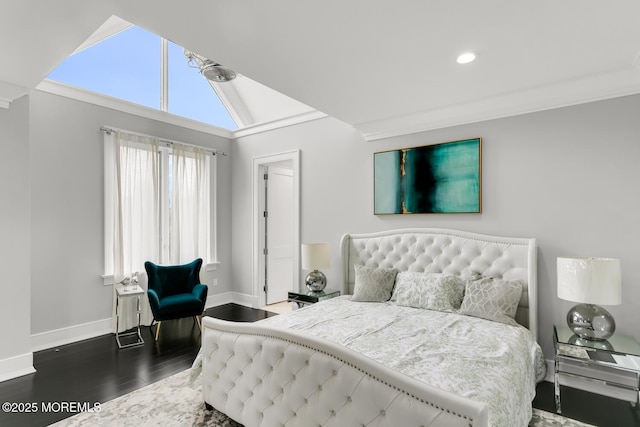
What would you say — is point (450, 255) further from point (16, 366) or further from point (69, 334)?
point (69, 334)

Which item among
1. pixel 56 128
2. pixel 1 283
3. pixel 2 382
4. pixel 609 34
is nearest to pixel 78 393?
pixel 2 382

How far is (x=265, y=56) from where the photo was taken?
7.75ft

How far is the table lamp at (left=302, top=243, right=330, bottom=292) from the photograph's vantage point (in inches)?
156

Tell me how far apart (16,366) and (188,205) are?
2590 mm

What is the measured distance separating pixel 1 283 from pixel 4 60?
1.90m

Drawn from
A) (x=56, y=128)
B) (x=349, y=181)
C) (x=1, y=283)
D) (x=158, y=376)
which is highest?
(x=56, y=128)

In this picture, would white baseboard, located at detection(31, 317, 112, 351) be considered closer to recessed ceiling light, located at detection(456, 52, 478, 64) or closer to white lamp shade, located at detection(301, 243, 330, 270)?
white lamp shade, located at detection(301, 243, 330, 270)

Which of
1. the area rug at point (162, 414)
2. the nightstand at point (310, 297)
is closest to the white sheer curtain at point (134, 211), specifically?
the area rug at point (162, 414)

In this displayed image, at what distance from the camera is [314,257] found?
3957 mm

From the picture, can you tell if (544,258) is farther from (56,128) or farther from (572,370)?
(56,128)

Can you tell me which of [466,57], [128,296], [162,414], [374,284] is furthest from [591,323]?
[128,296]

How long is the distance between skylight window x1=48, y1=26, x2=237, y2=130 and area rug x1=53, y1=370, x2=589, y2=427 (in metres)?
3.52

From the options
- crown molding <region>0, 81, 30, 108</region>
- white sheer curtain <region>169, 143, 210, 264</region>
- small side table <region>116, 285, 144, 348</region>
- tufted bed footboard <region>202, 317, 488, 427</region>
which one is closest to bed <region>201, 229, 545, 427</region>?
tufted bed footboard <region>202, 317, 488, 427</region>

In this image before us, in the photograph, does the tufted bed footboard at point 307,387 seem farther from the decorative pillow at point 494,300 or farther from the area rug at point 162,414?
the decorative pillow at point 494,300
